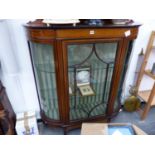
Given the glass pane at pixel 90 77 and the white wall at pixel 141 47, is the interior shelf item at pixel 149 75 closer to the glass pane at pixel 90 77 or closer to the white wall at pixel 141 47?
the white wall at pixel 141 47

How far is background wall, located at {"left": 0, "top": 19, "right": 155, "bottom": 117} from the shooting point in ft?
3.88

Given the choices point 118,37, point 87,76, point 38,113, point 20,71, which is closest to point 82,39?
point 118,37

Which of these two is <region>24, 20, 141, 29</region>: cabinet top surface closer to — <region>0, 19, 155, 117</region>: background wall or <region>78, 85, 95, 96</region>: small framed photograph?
<region>0, 19, 155, 117</region>: background wall

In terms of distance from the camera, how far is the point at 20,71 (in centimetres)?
141

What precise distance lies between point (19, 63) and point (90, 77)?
2.38ft

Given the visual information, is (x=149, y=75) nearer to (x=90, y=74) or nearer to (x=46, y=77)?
(x=90, y=74)

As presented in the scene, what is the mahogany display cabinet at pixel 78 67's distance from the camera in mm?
1038

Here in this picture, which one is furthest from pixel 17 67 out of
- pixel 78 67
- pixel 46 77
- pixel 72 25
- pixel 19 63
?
pixel 72 25

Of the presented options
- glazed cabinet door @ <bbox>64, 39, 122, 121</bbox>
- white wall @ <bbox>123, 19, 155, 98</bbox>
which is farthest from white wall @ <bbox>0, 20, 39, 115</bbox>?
white wall @ <bbox>123, 19, 155, 98</bbox>

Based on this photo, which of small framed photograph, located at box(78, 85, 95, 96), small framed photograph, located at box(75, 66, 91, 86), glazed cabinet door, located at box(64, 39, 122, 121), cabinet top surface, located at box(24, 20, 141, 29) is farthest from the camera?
small framed photograph, located at box(78, 85, 95, 96)

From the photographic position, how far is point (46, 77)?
4.30 ft

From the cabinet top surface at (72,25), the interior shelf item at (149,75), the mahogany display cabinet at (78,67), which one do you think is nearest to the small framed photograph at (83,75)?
the mahogany display cabinet at (78,67)
